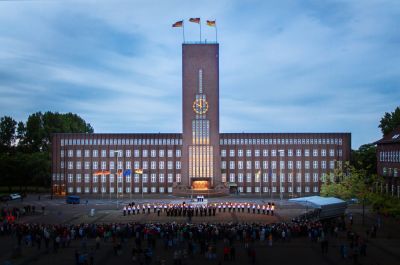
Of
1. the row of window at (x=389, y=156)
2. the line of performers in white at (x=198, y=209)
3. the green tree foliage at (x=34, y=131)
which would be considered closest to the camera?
the line of performers in white at (x=198, y=209)

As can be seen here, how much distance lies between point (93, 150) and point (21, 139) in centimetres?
4396

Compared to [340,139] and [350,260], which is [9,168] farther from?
[350,260]

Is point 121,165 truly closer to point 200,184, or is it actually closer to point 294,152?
point 200,184

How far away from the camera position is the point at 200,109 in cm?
11319

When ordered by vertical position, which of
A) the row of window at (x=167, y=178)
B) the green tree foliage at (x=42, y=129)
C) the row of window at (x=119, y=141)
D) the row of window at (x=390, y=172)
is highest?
the green tree foliage at (x=42, y=129)

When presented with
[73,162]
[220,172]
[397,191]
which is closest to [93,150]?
[73,162]

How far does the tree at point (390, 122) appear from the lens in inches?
4297

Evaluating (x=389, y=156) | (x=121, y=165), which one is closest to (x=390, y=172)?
(x=389, y=156)

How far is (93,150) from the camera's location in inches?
4562

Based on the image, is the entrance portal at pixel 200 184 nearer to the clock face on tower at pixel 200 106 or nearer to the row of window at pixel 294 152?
the row of window at pixel 294 152

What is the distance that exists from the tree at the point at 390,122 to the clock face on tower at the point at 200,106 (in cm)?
4298

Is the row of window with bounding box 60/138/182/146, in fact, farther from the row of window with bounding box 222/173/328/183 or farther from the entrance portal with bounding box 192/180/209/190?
the row of window with bounding box 222/173/328/183

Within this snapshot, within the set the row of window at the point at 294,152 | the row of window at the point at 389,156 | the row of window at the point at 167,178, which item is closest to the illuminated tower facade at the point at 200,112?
the row of window at the point at 167,178

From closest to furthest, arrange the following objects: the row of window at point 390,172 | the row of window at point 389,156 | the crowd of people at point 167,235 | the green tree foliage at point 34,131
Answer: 1. the crowd of people at point 167,235
2. the row of window at point 390,172
3. the row of window at point 389,156
4. the green tree foliage at point 34,131
